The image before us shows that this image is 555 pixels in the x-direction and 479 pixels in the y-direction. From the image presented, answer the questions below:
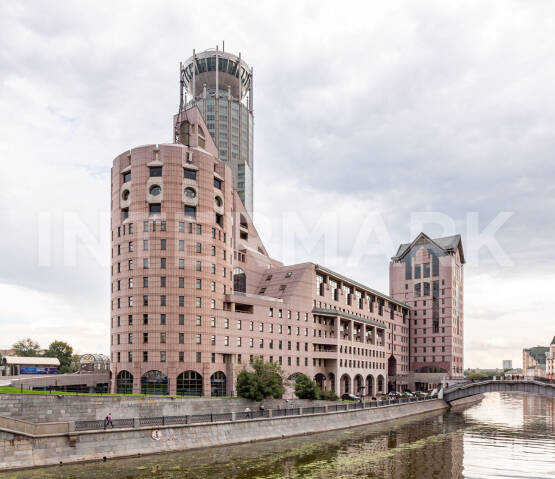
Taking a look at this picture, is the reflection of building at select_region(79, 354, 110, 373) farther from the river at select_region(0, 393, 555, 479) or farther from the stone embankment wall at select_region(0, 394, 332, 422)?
the river at select_region(0, 393, 555, 479)

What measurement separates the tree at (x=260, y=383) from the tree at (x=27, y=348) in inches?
4252

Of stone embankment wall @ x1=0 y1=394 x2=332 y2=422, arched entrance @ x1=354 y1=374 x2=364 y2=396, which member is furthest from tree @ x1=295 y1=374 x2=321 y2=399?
arched entrance @ x1=354 y1=374 x2=364 y2=396

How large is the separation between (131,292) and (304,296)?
38.2 m

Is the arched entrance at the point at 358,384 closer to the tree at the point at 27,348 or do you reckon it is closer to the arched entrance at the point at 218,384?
the arched entrance at the point at 218,384

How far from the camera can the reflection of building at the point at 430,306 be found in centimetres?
16962

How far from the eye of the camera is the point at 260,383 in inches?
3174

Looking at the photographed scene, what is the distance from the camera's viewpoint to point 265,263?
406 feet

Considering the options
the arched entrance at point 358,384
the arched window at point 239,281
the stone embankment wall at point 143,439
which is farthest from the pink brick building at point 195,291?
the stone embankment wall at point 143,439

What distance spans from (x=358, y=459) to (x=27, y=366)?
274ft

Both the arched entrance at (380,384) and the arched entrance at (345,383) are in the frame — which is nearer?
the arched entrance at (345,383)

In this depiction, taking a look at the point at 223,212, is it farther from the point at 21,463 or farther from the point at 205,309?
the point at 21,463

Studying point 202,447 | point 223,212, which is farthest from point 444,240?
point 202,447

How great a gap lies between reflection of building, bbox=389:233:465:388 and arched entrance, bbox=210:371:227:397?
287 feet

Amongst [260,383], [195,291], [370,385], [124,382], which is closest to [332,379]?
[370,385]
